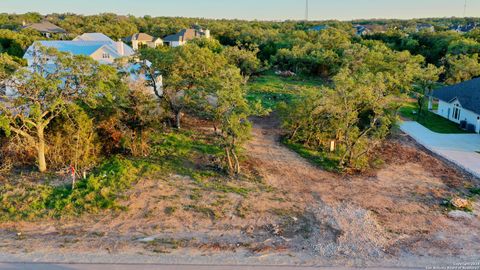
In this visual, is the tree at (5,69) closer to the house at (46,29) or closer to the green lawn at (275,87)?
the green lawn at (275,87)

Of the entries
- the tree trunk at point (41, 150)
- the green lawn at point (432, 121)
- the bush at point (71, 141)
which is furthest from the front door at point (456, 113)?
Result: the tree trunk at point (41, 150)

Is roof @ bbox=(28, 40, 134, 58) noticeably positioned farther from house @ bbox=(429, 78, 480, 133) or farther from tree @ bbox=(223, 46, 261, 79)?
house @ bbox=(429, 78, 480, 133)

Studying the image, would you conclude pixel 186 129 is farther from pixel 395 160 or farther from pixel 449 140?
pixel 449 140

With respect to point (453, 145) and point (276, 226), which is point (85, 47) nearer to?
point (276, 226)

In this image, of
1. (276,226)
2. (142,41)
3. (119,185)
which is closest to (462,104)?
(276,226)

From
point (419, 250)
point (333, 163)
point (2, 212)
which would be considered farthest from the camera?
point (333, 163)

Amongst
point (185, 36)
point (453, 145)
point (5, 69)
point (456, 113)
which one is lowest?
point (453, 145)

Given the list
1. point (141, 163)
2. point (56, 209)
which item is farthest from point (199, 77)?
point (56, 209)
